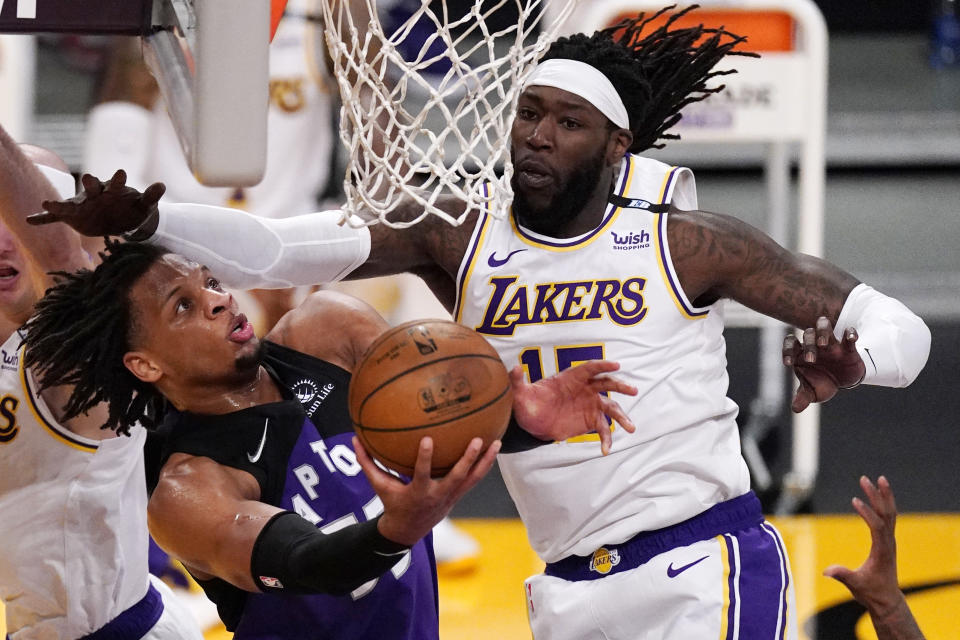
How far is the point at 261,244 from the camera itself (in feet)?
11.3

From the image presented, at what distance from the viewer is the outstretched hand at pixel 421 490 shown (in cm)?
267

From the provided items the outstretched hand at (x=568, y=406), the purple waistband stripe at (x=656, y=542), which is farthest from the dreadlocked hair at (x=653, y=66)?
the purple waistband stripe at (x=656, y=542)

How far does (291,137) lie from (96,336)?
3.41 meters

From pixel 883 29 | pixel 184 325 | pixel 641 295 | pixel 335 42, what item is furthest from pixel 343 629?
pixel 883 29

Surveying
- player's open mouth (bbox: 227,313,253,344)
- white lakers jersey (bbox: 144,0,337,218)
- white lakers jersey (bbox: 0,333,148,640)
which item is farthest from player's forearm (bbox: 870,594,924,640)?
white lakers jersey (bbox: 144,0,337,218)

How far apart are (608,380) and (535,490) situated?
0.55 metres

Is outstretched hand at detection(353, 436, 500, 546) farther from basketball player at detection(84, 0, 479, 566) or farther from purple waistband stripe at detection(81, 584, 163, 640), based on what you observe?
basketball player at detection(84, 0, 479, 566)

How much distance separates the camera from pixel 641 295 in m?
3.52

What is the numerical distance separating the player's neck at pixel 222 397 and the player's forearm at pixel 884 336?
142 cm

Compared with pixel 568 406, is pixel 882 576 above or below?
below

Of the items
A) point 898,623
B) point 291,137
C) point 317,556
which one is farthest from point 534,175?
point 291,137

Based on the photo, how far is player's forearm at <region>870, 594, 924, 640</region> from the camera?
3465 millimetres

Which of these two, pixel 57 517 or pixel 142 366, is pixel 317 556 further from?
pixel 57 517

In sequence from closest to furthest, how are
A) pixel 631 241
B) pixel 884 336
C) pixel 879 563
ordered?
1. pixel 884 336
2. pixel 879 563
3. pixel 631 241
